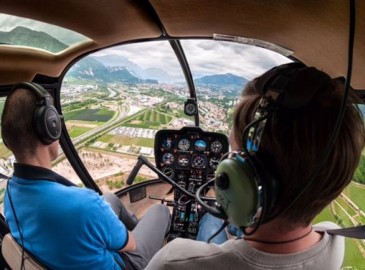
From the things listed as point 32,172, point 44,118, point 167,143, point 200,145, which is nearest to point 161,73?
point 167,143

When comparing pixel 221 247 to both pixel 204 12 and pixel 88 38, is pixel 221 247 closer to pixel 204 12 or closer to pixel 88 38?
pixel 204 12

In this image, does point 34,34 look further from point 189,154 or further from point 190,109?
point 190,109

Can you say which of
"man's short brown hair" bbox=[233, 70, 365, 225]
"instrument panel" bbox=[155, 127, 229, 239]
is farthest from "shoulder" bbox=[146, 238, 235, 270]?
"instrument panel" bbox=[155, 127, 229, 239]

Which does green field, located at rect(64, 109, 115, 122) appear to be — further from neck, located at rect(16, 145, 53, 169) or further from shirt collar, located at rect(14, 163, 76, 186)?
shirt collar, located at rect(14, 163, 76, 186)

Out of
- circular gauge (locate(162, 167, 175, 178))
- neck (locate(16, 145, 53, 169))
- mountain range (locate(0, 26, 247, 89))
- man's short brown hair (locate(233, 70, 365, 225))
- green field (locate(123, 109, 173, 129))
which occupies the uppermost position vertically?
mountain range (locate(0, 26, 247, 89))

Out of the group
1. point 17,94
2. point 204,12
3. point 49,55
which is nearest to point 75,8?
point 17,94

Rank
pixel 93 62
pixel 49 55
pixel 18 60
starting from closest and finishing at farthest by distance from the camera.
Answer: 1. pixel 18 60
2. pixel 49 55
3. pixel 93 62
